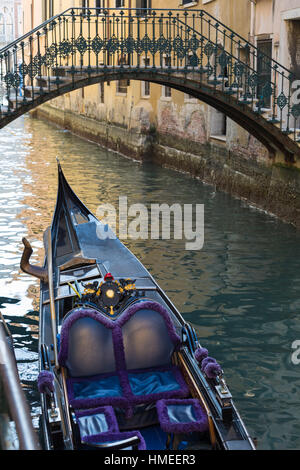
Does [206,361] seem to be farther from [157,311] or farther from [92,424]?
[92,424]

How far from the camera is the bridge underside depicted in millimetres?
8148

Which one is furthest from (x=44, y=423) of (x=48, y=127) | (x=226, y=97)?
(x=48, y=127)

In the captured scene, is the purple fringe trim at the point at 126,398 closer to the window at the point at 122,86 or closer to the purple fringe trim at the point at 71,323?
the purple fringe trim at the point at 71,323

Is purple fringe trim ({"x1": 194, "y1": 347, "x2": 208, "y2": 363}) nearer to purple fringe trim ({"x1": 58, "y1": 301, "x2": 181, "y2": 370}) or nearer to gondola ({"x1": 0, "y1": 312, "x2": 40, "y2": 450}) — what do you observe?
purple fringe trim ({"x1": 58, "y1": 301, "x2": 181, "y2": 370})

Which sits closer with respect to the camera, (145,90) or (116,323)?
(116,323)

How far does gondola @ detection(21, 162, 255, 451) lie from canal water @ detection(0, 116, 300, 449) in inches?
22.5

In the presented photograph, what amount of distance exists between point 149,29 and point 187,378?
37.7 ft

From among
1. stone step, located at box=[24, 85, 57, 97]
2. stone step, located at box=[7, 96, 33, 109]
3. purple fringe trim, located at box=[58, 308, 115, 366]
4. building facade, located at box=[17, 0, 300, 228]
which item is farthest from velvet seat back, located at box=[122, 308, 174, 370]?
building facade, located at box=[17, 0, 300, 228]

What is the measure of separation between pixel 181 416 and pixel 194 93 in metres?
6.53

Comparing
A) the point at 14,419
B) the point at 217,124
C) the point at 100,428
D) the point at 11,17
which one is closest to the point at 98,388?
the point at 100,428

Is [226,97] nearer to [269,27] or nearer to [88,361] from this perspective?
[269,27]

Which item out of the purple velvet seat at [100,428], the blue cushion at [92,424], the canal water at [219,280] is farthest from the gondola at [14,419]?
the canal water at [219,280]

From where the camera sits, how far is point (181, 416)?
330cm

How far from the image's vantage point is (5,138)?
19.1 metres
